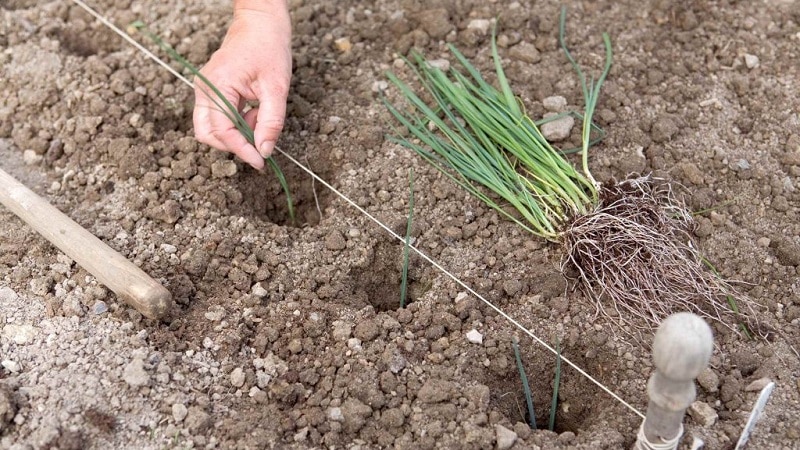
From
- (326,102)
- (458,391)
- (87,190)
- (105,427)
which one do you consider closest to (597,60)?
(326,102)

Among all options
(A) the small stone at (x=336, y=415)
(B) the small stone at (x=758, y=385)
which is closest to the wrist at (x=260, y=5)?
(A) the small stone at (x=336, y=415)

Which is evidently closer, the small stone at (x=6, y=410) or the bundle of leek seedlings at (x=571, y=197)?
the small stone at (x=6, y=410)

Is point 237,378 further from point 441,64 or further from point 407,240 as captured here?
point 441,64

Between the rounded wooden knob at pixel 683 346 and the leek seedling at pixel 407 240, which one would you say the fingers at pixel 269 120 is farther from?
the rounded wooden knob at pixel 683 346

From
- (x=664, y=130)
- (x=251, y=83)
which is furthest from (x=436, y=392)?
(x=664, y=130)

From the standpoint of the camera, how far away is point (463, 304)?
2074 millimetres

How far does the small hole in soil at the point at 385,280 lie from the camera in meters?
2.19

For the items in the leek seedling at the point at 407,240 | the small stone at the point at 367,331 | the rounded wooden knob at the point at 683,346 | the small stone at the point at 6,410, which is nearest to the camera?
the rounded wooden knob at the point at 683,346

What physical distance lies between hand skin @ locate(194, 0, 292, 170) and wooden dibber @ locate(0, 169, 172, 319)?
39cm

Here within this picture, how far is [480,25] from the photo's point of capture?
8.66 ft

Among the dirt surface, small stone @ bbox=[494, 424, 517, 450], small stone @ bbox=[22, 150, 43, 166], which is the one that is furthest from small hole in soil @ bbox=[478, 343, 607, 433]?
small stone @ bbox=[22, 150, 43, 166]

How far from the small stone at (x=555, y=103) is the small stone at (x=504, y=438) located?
984mm

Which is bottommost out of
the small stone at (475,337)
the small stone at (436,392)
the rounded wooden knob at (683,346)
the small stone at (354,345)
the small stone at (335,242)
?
the small stone at (436,392)

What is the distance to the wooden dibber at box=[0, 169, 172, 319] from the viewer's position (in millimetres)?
1937
